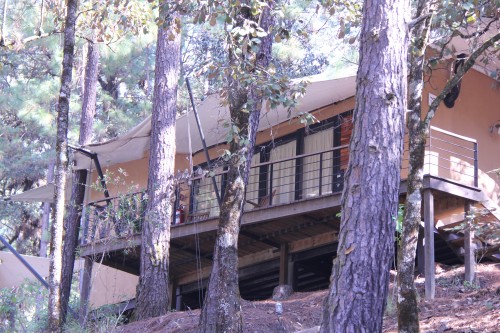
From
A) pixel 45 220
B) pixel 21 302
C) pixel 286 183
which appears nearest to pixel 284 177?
pixel 286 183

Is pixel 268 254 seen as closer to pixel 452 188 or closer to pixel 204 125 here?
pixel 204 125

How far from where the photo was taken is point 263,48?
10625mm

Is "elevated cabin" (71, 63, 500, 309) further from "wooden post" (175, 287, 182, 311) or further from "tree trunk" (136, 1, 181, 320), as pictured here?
"tree trunk" (136, 1, 181, 320)

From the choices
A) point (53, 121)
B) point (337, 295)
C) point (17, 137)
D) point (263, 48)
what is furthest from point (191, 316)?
point (17, 137)

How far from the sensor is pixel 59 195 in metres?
10.9

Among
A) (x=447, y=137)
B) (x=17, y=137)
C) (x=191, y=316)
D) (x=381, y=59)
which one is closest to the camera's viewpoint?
(x=381, y=59)

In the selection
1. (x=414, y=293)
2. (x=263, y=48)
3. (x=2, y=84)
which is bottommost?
(x=414, y=293)

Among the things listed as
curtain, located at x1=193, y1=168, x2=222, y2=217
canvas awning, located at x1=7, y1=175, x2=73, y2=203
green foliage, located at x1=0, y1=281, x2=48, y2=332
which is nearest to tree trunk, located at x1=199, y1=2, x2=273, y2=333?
green foliage, located at x1=0, y1=281, x2=48, y2=332

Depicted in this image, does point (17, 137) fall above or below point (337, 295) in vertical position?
above

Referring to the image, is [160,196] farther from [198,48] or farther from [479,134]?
[198,48]

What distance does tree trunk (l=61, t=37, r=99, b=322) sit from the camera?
15086 mm

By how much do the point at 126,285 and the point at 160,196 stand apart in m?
6.50

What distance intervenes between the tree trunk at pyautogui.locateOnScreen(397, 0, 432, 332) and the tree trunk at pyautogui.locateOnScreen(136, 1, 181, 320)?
14.6 feet

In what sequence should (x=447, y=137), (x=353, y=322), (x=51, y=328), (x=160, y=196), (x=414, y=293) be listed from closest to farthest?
(x=353, y=322), (x=414, y=293), (x=51, y=328), (x=160, y=196), (x=447, y=137)
